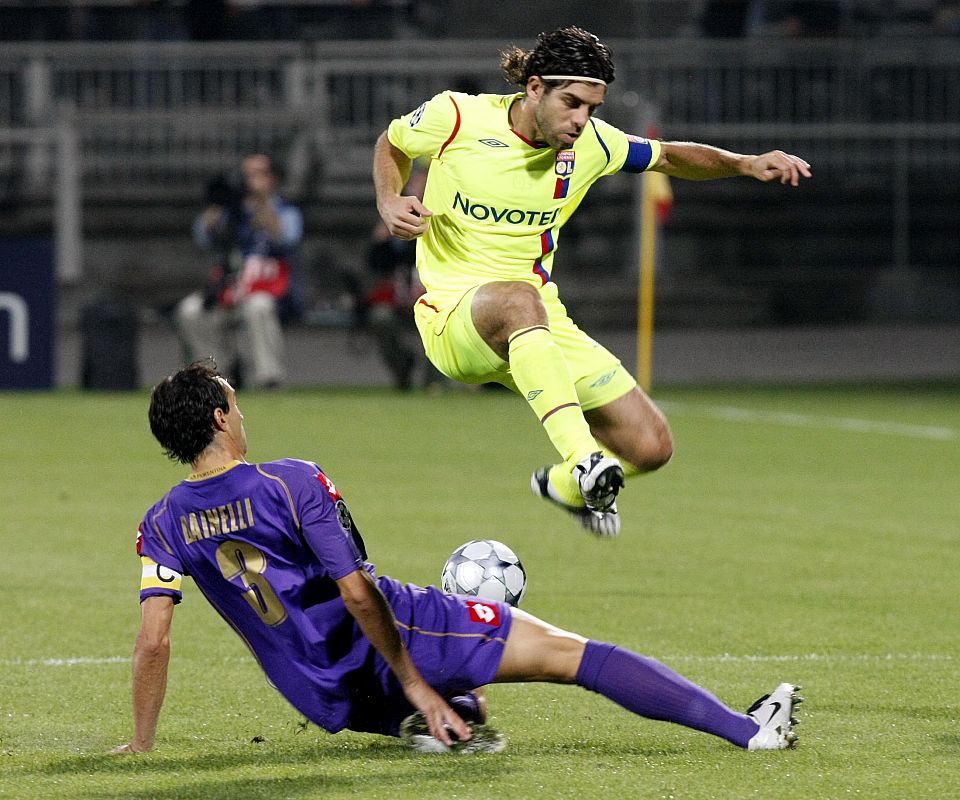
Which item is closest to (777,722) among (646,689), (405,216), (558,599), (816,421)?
(646,689)

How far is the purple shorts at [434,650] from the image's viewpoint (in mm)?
5434

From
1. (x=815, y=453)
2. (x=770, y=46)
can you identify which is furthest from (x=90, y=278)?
(x=815, y=453)

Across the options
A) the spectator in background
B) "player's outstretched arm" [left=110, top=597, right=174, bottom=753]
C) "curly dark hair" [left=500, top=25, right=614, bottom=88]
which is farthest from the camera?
the spectator in background

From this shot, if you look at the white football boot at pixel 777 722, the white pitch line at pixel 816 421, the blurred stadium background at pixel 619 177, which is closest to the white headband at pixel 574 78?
the white football boot at pixel 777 722

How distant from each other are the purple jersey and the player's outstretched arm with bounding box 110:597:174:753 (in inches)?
1.8

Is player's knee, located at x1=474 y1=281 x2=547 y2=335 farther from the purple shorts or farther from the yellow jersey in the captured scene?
the purple shorts

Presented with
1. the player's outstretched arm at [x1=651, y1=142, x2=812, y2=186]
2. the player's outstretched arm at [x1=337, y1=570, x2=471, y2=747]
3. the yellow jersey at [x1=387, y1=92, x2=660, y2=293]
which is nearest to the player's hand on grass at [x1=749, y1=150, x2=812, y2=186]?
the player's outstretched arm at [x1=651, y1=142, x2=812, y2=186]

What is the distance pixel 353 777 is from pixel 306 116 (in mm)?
20093

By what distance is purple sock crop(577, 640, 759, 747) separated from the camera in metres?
5.45

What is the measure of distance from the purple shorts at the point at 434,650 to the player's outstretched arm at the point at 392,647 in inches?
4.5

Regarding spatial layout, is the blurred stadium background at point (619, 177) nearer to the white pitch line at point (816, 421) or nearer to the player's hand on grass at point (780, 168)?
the white pitch line at point (816, 421)

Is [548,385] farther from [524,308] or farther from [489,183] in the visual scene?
[489,183]

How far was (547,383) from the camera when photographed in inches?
268

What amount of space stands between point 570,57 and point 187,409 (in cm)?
238
